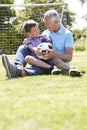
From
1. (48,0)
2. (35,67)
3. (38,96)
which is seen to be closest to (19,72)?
(35,67)

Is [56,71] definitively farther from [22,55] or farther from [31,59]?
[22,55]

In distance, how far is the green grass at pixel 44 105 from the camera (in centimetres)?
255

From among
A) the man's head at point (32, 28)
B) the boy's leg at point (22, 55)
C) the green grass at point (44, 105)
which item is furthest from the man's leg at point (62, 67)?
the green grass at point (44, 105)

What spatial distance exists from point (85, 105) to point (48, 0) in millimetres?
31707

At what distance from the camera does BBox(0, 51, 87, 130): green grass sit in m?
2.55

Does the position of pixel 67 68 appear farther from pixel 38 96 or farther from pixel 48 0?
pixel 48 0

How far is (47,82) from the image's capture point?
5.03 meters

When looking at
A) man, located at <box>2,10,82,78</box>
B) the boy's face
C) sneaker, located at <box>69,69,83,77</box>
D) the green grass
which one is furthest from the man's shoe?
the green grass

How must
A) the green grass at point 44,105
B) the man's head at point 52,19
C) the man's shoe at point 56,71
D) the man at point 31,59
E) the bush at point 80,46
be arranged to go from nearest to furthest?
the green grass at point 44,105, the man at point 31,59, the man's shoe at point 56,71, the man's head at point 52,19, the bush at point 80,46

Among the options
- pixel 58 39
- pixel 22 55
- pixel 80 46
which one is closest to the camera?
pixel 22 55

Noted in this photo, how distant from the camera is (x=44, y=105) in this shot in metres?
3.27

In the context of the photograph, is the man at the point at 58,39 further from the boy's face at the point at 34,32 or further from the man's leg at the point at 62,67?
the boy's face at the point at 34,32

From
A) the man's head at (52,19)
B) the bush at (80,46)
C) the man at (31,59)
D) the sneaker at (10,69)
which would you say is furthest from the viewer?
the bush at (80,46)

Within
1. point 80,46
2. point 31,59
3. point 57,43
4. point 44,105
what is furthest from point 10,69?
point 80,46
